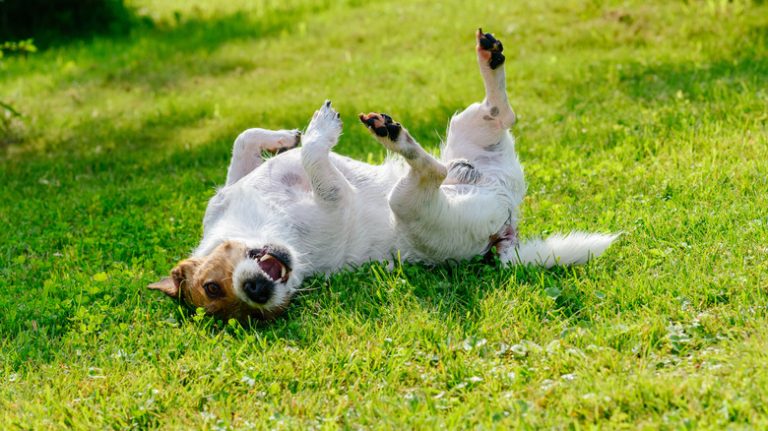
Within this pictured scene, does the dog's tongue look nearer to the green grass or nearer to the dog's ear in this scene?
the green grass

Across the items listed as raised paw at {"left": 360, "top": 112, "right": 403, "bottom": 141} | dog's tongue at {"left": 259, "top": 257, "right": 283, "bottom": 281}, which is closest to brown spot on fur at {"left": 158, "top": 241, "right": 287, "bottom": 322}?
dog's tongue at {"left": 259, "top": 257, "right": 283, "bottom": 281}

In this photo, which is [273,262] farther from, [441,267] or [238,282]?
[441,267]

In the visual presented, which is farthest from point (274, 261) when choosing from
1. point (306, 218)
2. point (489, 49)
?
point (489, 49)

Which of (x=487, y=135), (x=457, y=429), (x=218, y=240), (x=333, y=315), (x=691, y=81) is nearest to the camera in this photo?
(x=457, y=429)

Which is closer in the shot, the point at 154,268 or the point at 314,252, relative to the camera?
the point at 314,252

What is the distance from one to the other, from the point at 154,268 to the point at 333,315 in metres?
1.65

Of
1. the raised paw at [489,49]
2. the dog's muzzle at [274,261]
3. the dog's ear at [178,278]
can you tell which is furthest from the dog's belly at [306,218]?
the raised paw at [489,49]

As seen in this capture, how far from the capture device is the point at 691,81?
25.2 feet

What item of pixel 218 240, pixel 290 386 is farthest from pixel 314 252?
pixel 290 386

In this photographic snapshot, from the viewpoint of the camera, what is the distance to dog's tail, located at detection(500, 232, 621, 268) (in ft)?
14.9

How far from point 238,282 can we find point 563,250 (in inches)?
65.5

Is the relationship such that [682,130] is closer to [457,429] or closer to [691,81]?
[691,81]

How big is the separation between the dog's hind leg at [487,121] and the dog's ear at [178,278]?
1666mm

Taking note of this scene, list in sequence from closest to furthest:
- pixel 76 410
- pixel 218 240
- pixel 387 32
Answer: pixel 76 410 < pixel 218 240 < pixel 387 32
